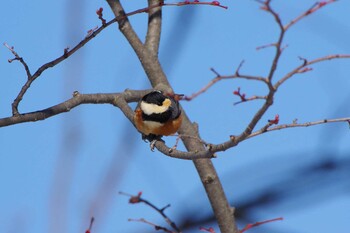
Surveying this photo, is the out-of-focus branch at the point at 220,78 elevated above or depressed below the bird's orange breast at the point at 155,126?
below

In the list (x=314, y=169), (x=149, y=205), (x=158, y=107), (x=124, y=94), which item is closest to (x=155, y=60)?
(x=124, y=94)

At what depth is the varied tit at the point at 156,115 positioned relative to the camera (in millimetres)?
3076

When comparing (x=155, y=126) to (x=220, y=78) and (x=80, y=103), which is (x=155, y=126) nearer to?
(x=80, y=103)

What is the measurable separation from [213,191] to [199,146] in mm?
267

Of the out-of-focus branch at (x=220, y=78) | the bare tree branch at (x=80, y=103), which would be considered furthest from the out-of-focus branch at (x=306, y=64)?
the bare tree branch at (x=80, y=103)

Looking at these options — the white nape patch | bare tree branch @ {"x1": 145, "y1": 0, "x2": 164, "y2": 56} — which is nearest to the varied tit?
the white nape patch

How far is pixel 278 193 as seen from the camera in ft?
4.20

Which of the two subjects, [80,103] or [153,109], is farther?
[153,109]

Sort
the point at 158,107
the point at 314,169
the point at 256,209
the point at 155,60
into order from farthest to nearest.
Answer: the point at 155,60 < the point at 158,107 < the point at 256,209 < the point at 314,169

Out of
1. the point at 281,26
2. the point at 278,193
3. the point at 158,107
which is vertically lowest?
the point at 278,193

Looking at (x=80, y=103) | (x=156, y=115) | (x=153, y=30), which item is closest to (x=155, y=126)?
(x=156, y=115)

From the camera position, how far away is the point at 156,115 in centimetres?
308

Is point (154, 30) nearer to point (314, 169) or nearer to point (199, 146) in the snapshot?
point (199, 146)

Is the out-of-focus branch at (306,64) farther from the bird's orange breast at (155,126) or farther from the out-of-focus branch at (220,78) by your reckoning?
the bird's orange breast at (155,126)
